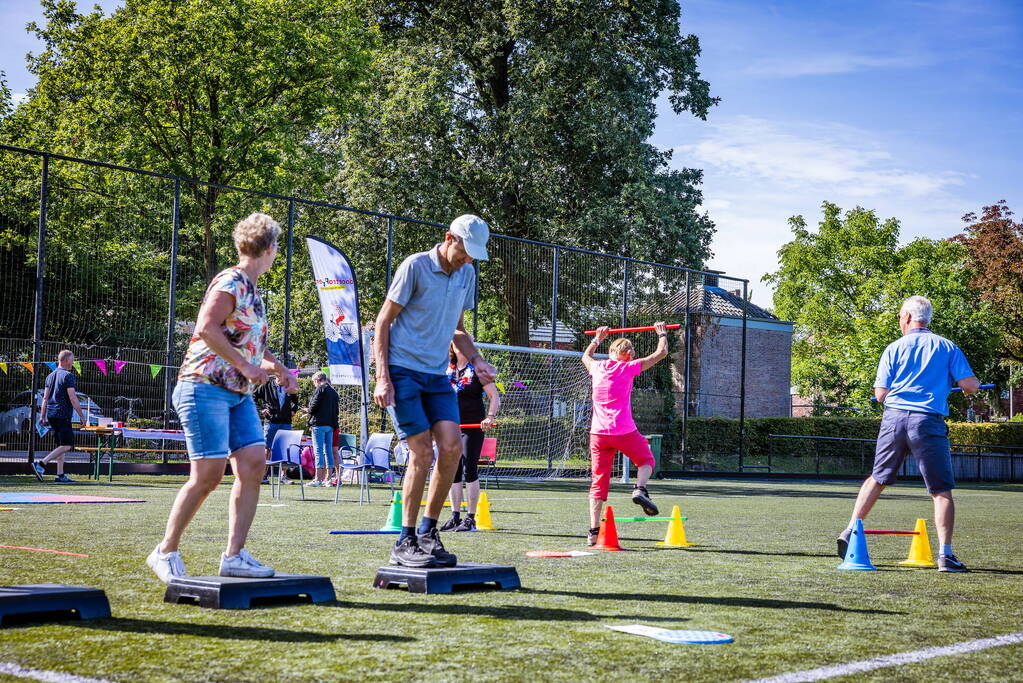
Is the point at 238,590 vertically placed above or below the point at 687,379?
below

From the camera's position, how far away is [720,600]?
6.11 m

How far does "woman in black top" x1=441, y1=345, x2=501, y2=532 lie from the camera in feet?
34.2

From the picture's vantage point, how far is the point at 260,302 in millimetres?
5730

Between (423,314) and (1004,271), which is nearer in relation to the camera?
(423,314)

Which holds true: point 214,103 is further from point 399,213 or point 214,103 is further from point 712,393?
point 712,393

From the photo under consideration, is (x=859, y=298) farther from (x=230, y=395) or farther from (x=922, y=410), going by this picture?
(x=230, y=395)

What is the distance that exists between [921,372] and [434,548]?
3.94 m

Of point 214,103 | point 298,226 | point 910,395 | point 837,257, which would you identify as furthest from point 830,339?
point 910,395

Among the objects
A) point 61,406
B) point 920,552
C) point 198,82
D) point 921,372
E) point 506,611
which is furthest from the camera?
point 198,82

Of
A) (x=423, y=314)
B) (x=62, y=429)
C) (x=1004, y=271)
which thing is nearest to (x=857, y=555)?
(x=423, y=314)

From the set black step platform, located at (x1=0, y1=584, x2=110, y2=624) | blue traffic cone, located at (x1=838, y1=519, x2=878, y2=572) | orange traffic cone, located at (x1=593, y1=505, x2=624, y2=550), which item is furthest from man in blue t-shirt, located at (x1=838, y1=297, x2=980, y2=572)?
black step platform, located at (x1=0, y1=584, x2=110, y2=624)

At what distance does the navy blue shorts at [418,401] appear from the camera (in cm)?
621

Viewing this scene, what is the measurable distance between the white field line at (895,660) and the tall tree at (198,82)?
2839 cm

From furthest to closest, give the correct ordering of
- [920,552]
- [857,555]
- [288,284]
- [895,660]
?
1. [288,284]
2. [920,552]
3. [857,555]
4. [895,660]
